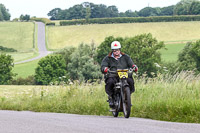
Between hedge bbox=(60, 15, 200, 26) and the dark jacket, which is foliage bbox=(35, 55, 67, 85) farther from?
the dark jacket

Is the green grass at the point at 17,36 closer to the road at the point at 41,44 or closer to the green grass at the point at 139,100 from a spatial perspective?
the road at the point at 41,44

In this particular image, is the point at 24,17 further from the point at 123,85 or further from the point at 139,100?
the point at 123,85

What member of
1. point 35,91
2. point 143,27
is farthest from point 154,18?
point 35,91

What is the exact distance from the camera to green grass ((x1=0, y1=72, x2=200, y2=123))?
349 inches

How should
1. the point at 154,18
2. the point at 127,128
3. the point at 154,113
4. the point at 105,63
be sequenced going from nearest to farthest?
the point at 127,128
the point at 154,113
the point at 105,63
the point at 154,18

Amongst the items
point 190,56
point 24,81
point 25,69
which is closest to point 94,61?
point 24,81

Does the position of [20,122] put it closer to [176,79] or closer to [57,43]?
[176,79]

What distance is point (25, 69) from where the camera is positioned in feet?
318

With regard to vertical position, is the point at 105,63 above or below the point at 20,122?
above

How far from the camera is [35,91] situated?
14516mm

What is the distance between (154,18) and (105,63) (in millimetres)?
133907

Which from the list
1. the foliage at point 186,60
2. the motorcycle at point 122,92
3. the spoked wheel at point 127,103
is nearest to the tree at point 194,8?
the foliage at point 186,60

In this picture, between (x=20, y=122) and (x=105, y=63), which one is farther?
(x=105, y=63)

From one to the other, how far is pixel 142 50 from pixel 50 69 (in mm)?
22036
